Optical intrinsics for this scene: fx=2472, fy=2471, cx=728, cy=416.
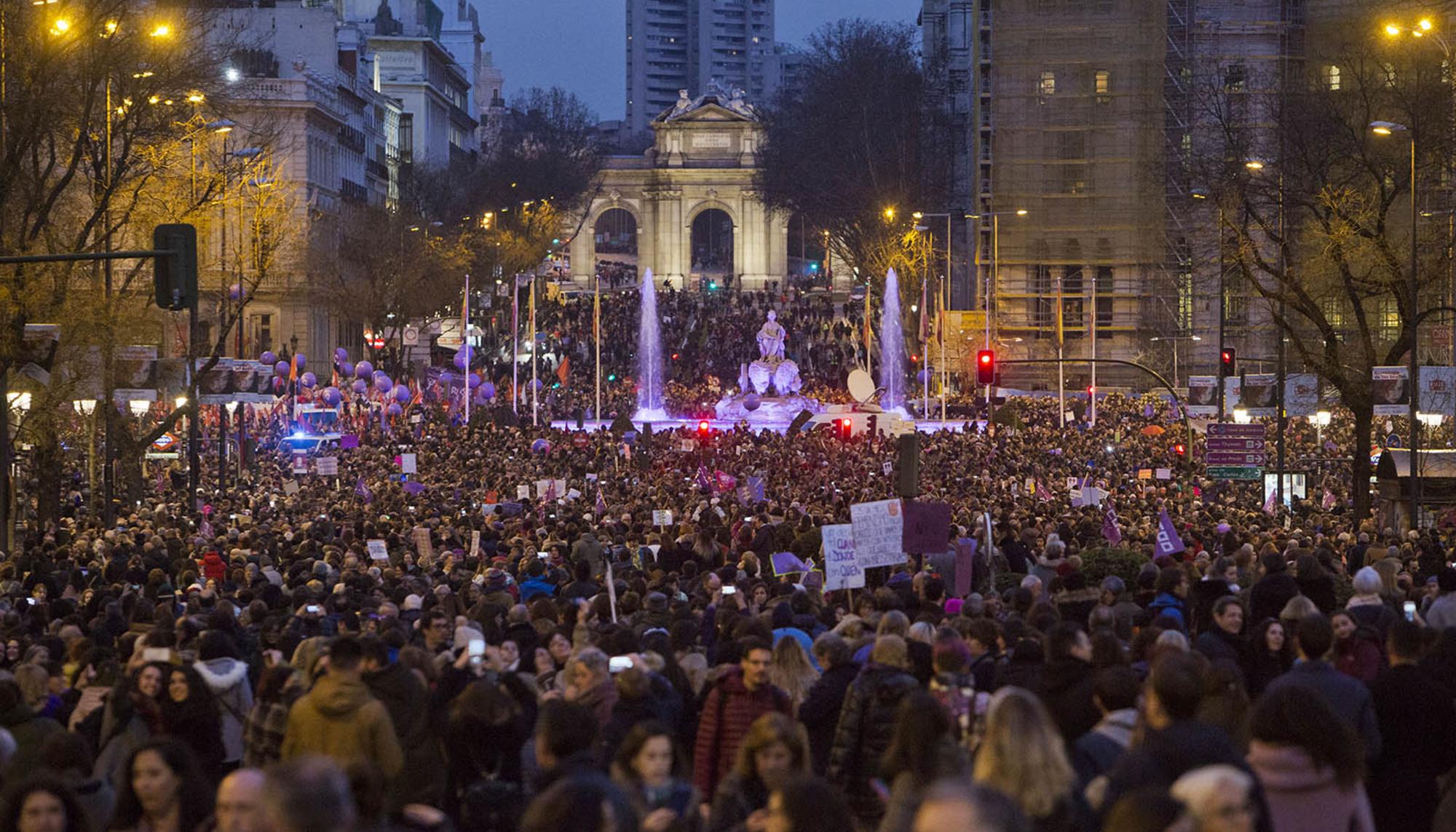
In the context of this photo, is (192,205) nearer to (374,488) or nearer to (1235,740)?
(374,488)

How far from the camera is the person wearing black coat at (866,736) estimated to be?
945cm

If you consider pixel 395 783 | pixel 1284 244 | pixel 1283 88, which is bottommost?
pixel 395 783

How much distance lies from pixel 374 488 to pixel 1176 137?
36.2 m

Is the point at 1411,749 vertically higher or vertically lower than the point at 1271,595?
lower

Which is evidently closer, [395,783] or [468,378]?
[395,783]

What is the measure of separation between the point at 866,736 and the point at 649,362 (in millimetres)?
69307

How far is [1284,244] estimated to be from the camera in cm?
3666

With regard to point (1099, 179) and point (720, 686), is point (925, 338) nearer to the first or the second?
point (1099, 179)

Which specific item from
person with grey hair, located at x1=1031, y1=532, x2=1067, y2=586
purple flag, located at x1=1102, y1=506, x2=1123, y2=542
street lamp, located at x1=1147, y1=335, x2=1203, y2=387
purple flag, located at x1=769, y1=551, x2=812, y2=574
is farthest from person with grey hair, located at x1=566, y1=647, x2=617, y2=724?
street lamp, located at x1=1147, y1=335, x2=1203, y2=387

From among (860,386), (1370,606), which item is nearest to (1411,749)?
(1370,606)

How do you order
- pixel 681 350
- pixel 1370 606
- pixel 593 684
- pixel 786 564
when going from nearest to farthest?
pixel 593 684
pixel 1370 606
pixel 786 564
pixel 681 350

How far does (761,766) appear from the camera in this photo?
802 cm

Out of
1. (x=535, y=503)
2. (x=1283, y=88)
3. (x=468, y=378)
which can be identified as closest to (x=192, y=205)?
(x=535, y=503)

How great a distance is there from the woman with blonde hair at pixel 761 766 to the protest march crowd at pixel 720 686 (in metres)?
0.01
